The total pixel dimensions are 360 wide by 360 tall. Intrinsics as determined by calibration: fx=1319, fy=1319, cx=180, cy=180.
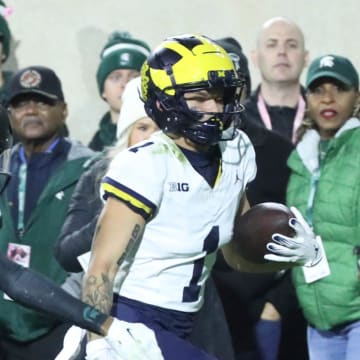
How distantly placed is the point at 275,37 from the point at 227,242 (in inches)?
79.4

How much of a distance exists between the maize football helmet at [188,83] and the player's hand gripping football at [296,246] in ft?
1.18

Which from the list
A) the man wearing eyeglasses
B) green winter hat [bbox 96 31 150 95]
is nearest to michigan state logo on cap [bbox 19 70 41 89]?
the man wearing eyeglasses

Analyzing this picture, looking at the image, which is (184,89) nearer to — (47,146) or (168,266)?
(168,266)

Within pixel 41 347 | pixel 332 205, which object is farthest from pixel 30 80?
pixel 332 205

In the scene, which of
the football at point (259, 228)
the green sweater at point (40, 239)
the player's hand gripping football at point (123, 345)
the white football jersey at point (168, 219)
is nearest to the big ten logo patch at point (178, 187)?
the white football jersey at point (168, 219)

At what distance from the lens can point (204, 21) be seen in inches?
271

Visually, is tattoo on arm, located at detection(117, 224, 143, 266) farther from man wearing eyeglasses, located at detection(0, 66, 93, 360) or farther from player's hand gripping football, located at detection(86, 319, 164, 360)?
man wearing eyeglasses, located at detection(0, 66, 93, 360)

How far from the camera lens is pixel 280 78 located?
5773 mm

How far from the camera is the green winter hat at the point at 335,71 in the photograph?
5039 mm

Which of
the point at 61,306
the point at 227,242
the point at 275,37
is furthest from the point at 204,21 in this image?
the point at 61,306

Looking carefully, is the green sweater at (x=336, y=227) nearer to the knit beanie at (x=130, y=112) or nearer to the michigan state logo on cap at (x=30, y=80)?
the knit beanie at (x=130, y=112)

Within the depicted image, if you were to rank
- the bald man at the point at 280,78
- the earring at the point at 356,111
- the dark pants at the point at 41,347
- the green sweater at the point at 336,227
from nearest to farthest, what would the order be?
the green sweater at the point at 336,227
the dark pants at the point at 41,347
the earring at the point at 356,111
the bald man at the point at 280,78

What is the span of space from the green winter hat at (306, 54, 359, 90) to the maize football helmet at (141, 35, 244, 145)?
3.97ft

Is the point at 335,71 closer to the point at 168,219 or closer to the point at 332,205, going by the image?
the point at 332,205
